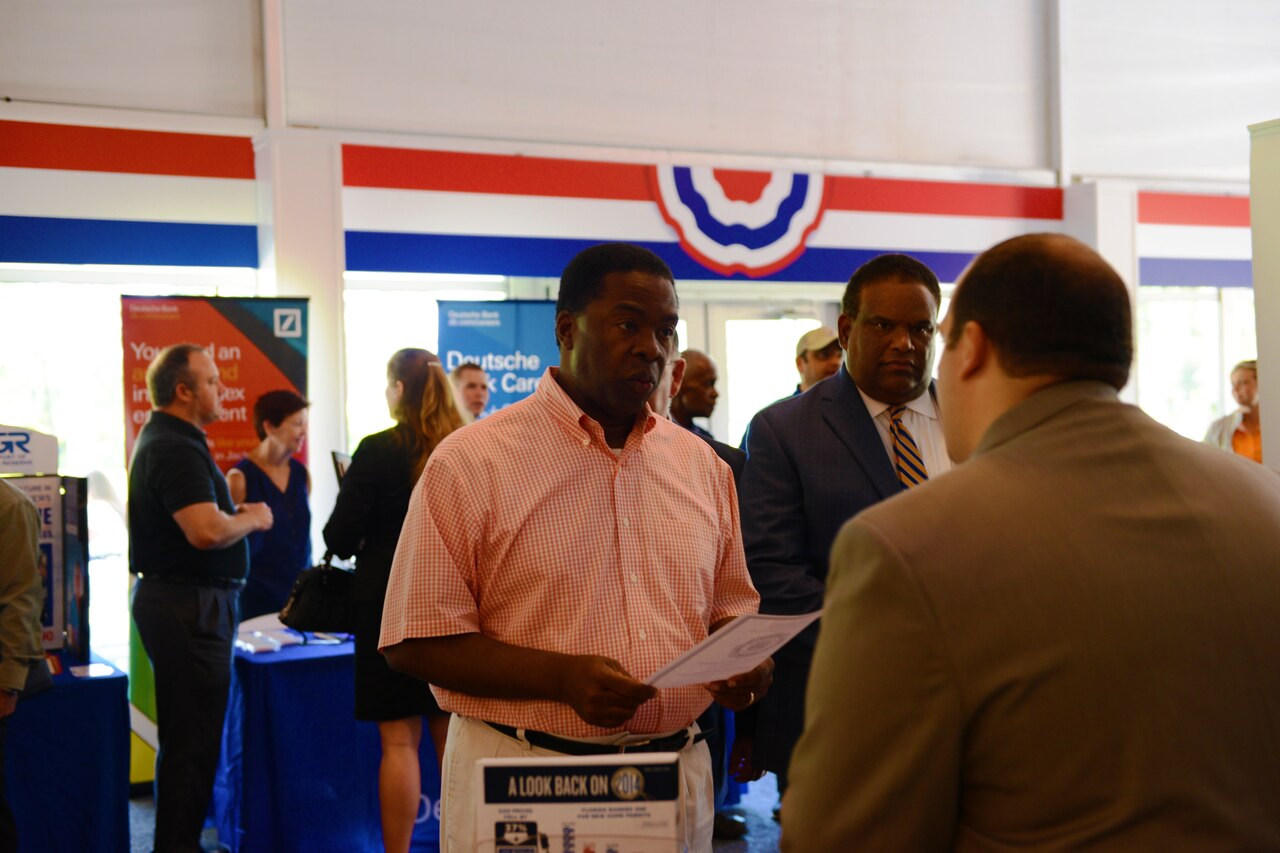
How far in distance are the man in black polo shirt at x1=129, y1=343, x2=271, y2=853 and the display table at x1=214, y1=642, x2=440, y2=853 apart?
0.40 feet

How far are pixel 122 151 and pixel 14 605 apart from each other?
380 cm

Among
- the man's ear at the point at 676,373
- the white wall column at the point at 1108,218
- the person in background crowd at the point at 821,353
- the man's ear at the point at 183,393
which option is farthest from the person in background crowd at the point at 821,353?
the white wall column at the point at 1108,218

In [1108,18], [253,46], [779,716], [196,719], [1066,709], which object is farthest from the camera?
[1108,18]

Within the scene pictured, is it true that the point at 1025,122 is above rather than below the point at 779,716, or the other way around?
above

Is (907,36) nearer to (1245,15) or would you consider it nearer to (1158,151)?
(1158,151)

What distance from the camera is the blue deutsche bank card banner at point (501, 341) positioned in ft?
21.9

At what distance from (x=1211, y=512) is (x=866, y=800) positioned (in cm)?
41

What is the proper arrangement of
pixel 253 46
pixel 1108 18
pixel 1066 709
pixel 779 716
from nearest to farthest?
pixel 1066 709, pixel 779 716, pixel 253 46, pixel 1108 18

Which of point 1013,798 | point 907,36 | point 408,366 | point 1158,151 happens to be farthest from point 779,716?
point 1158,151

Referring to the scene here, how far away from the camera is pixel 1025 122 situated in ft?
28.9

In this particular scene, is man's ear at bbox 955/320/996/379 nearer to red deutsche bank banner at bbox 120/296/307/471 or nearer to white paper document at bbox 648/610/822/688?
white paper document at bbox 648/610/822/688

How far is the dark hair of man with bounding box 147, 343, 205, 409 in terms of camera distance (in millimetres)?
4039

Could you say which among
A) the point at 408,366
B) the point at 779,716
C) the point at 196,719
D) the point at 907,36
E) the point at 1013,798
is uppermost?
the point at 907,36

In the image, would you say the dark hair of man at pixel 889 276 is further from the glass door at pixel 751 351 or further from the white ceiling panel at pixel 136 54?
the glass door at pixel 751 351
